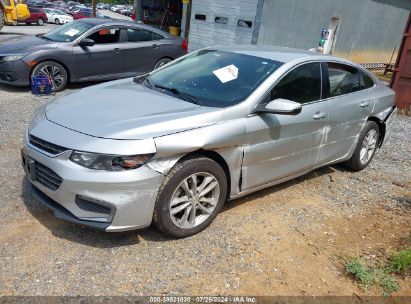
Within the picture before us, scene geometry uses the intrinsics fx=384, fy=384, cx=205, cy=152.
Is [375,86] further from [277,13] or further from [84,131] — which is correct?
[277,13]

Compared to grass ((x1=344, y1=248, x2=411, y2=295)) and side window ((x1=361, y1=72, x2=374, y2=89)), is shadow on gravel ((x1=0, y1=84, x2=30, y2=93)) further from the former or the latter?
grass ((x1=344, y1=248, x2=411, y2=295))

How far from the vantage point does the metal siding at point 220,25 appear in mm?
11922

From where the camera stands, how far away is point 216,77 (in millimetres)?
3812

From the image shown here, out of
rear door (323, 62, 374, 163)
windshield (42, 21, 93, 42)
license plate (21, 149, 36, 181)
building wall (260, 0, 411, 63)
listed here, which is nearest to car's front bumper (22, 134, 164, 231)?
license plate (21, 149, 36, 181)

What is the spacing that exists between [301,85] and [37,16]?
30.8 m

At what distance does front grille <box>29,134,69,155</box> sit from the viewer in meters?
2.91

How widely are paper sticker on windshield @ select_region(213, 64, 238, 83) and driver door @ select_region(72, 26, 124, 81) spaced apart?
4832mm

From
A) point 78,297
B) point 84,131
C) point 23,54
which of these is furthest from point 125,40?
point 78,297

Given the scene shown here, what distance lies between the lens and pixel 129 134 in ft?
9.43

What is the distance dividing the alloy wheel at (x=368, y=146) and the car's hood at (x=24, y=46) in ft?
19.5

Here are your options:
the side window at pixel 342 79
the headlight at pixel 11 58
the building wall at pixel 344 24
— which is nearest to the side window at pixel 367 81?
the side window at pixel 342 79

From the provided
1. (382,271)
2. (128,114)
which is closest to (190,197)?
(128,114)

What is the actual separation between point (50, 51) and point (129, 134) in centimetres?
548

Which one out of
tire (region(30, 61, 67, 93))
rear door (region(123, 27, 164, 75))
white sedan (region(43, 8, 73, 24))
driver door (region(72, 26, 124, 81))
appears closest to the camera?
tire (region(30, 61, 67, 93))
